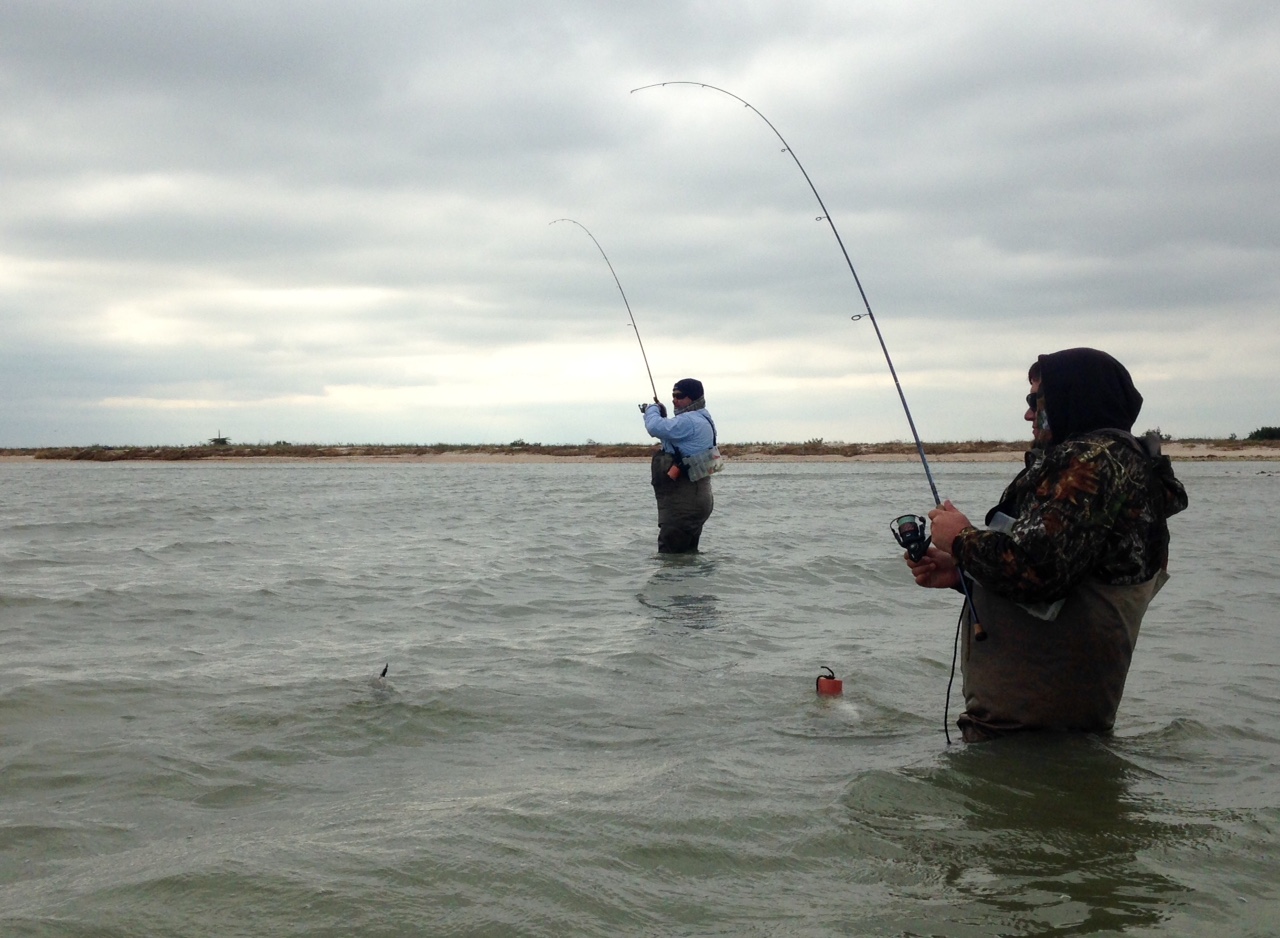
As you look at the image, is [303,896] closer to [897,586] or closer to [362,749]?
[362,749]

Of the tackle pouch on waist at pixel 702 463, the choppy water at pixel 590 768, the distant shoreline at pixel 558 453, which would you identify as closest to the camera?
the choppy water at pixel 590 768

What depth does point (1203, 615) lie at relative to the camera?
28.1 ft

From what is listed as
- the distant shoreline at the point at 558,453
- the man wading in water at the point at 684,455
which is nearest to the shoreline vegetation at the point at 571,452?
the distant shoreline at the point at 558,453

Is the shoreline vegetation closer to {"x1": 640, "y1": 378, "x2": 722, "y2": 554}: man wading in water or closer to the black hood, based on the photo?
{"x1": 640, "y1": 378, "x2": 722, "y2": 554}: man wading in water

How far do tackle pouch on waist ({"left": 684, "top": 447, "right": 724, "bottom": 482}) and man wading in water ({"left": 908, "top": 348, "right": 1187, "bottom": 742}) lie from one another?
7150 mm

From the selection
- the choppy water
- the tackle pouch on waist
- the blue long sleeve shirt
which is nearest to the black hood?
the choppy water

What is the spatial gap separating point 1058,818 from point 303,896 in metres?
2.52

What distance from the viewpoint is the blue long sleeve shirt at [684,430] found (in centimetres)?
1112

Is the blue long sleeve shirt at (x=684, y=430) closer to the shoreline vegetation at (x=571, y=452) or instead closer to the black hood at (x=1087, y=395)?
the black hood at (x=1087, y=395)

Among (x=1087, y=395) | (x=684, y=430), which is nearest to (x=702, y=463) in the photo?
(x=684, y=430)

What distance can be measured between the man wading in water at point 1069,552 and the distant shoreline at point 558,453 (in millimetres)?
44071

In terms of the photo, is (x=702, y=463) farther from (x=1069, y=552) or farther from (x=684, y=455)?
(x=1069, y=552)

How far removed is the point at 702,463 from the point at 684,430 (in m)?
0.43

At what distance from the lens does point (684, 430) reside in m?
11.2
